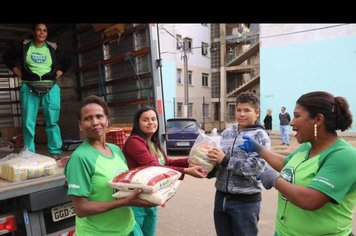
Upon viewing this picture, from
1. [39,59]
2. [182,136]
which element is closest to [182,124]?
[182,136]

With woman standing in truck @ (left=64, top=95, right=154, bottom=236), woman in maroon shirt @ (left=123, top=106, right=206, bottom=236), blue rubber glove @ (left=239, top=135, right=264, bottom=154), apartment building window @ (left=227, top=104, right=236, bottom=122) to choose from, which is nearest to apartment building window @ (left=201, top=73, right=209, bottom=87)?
apartment building window @ (left=227, top=104, right=236, bottom=122)

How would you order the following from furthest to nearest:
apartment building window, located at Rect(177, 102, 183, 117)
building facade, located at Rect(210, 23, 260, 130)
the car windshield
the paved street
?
building facade, located at Rect(210, 23, 260, 130), apartment building window, located at Rect(177, 102, 183, 117), the car windshield, the paved street

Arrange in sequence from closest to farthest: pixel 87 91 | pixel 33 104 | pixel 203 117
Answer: pixel 33 104, pixel 87 91, pixel 203 117

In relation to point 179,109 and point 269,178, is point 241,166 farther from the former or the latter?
point 179,109

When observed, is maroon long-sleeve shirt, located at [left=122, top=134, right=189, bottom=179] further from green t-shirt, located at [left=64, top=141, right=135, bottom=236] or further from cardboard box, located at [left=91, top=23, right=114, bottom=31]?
cardboard box, located at [left=91, top=23, right=114, bottom=31]

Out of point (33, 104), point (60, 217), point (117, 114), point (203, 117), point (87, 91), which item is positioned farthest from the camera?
point (203, 117)

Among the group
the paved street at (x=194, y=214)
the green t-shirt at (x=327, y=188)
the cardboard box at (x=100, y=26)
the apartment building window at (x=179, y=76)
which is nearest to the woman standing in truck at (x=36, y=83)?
the cardboard box at (x=100, y=26)

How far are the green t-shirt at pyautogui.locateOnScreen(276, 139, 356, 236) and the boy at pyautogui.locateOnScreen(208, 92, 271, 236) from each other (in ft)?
1.84

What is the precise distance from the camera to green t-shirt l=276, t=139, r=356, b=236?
5.60ft

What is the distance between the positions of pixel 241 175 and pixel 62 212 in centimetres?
143

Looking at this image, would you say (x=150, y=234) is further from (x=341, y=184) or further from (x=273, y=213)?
(x=273, y=213)

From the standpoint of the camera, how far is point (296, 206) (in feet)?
6.17
